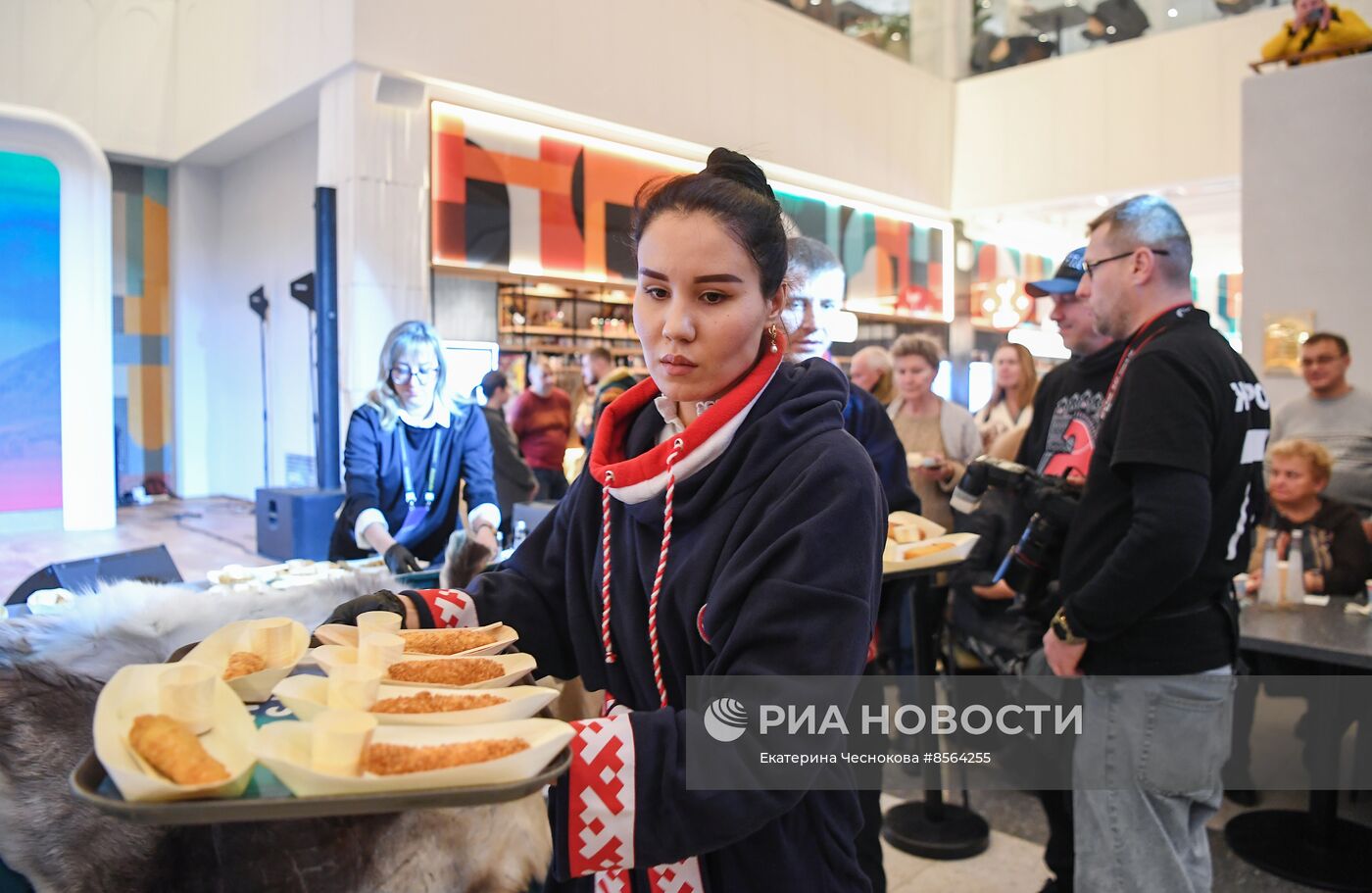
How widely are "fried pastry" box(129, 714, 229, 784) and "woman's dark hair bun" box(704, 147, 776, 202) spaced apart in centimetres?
84

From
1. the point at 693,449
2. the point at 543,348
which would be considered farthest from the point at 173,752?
the point at 543,348

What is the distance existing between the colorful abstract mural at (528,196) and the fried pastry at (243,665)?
22.6ft

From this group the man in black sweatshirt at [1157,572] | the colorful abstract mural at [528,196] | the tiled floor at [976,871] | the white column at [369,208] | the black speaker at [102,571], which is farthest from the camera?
the colorful abstract mural at [528,196]

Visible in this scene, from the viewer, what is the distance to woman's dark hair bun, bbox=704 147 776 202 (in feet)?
3.97

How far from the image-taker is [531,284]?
30.6 feet

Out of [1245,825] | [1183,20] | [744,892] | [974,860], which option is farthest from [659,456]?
[1183,20]

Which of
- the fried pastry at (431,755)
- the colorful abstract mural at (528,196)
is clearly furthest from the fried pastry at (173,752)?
the colorful abstract mural at (528,196)

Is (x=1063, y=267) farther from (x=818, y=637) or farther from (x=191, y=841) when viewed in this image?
(x=191, y=841)

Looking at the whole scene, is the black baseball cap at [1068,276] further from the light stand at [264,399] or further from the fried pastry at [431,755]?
the light stand at [264,399]

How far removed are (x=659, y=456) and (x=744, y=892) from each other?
0.52 m

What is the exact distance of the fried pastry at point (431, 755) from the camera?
0.79 m

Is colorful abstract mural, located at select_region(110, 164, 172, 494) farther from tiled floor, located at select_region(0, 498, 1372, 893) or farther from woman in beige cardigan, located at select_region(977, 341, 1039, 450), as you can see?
woman in beige cardigan, located at select_region(977, 341, 1039, 450)

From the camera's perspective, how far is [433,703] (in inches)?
36.8

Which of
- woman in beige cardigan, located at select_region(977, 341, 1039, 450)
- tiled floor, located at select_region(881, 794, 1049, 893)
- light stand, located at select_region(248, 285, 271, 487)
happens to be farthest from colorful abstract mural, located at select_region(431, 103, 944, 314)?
tiled floor, located at select_region(881, 794, 1049, 893)
